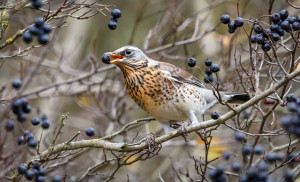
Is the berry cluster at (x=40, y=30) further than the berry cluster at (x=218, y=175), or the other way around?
the berry cluster at (x=40, y=30)

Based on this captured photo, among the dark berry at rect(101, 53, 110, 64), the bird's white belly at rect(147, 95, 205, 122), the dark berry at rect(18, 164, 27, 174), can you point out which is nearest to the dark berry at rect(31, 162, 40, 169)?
the dark berry at rect(18, 164, 27, 174)

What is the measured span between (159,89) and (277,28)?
6.90 ft

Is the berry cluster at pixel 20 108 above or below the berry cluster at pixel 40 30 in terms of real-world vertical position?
below

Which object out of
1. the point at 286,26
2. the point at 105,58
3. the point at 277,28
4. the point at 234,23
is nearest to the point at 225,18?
the point at 234,23

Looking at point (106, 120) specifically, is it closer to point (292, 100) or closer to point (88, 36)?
point (88, 36)

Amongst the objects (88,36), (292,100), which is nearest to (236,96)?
(292,100)

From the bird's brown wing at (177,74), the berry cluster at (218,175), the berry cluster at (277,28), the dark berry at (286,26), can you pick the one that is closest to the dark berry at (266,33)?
the berry cluster at (277,28)

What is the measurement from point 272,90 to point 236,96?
78.3 inches

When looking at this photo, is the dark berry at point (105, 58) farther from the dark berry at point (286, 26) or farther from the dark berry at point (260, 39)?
the dark berry at point (286, 26)

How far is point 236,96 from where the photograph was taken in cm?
650

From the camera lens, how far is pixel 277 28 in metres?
4.66

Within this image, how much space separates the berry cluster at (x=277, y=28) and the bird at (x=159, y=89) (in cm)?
176

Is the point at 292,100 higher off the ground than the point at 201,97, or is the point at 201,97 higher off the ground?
the point at 292,100

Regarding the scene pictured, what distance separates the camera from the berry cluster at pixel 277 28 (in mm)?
4555
